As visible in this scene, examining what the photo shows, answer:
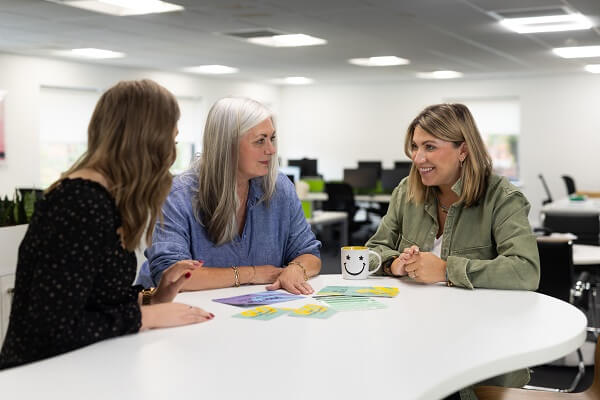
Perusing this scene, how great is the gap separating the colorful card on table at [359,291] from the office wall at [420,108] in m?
11.7

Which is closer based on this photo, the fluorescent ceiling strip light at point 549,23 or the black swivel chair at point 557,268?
the black swivel chair at point 557,268

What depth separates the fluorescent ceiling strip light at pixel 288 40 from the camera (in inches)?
330

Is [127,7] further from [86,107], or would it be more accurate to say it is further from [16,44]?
[86,107]

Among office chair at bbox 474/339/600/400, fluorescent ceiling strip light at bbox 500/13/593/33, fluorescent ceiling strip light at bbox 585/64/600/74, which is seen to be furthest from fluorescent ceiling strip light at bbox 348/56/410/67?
office chair at bbox 474/339/600/400

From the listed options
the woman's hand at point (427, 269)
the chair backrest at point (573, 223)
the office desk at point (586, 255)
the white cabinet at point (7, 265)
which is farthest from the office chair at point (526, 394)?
the chair backrest at point (573, 223)

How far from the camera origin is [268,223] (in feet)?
8.59

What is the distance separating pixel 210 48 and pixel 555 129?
23.1ft

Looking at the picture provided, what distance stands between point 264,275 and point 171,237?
336mm

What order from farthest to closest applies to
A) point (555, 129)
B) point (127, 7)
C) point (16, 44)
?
point (555, 129), point (16, 44), point (127, 7)

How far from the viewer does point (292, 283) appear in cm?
225

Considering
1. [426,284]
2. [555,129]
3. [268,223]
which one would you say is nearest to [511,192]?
[426,284]

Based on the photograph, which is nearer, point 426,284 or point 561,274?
point 426,284

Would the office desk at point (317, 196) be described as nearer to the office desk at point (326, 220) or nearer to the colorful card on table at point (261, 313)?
the office desk at point (326, 220)

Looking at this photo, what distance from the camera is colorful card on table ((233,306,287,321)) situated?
73.8 inches
